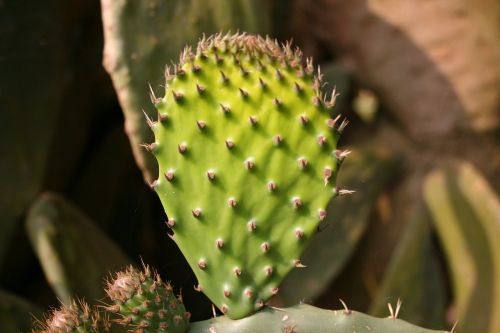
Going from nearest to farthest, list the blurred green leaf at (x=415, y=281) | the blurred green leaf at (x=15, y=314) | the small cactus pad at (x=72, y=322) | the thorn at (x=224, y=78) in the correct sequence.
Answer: the small cactus pad at (x=72, y=322) → the thorn at (x=224, y=78) → the blurred green leaf at (x=15, y=314) → the blurred green leaf at (x=415, y=281)

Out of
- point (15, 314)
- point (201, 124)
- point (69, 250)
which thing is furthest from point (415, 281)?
point (201, 124)

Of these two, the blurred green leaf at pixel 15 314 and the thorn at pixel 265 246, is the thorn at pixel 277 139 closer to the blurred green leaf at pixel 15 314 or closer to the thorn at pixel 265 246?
the thorn at pixel 265 246

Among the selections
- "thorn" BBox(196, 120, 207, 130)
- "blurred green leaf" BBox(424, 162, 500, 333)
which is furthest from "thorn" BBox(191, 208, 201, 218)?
"blurred green leaf" BBox(424, 162, 500, 333)

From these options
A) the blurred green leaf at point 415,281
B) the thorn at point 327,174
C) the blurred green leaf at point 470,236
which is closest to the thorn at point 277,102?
the thorn at point 327,174

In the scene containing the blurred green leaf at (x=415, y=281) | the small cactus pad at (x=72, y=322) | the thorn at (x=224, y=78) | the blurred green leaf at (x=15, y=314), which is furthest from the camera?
the blurred green leaf at (x=415, y=281)

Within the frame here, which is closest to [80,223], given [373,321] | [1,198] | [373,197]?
[1,198]

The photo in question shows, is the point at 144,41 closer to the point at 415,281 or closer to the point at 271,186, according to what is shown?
the point at 271,186

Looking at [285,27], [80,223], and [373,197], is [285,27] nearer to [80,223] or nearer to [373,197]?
[373,197]
